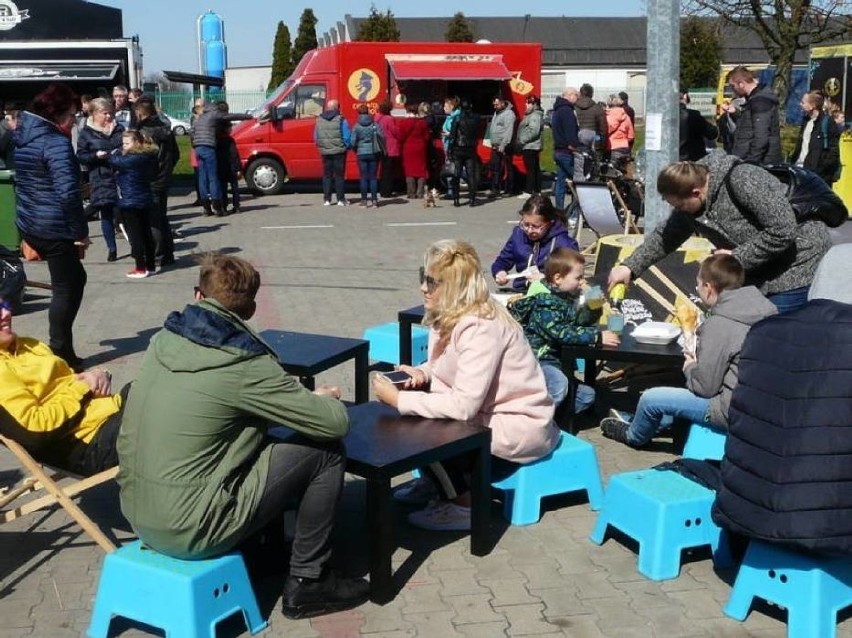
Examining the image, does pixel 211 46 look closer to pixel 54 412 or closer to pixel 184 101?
pixel 184 101

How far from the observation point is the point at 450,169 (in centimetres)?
1812

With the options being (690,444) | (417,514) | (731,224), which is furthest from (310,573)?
(731,224)

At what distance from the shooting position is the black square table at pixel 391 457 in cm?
404

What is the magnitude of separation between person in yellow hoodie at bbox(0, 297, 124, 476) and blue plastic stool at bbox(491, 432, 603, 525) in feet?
5.64

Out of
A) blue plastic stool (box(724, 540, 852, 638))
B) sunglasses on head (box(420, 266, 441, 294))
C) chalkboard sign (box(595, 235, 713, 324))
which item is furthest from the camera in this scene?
chalkboard sign (box(595, 235, 713, 324))

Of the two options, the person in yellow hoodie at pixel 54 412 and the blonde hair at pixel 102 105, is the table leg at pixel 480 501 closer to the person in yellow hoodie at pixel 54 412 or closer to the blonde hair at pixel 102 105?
the person in yellow hoodie at pixel 54 412

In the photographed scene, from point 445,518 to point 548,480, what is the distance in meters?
0.49

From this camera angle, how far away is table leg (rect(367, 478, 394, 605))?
4.02 meters

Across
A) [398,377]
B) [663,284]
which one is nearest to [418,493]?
[398,377]

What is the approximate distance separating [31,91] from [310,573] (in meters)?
17.8

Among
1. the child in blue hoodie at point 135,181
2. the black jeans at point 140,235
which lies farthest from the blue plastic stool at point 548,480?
the black jeans at point 140,235

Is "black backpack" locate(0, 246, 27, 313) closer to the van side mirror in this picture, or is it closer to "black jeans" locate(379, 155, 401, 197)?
the van side mirror

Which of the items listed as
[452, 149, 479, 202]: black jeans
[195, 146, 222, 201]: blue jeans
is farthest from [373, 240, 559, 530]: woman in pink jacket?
[452, 149, 479, 202]: black jeans

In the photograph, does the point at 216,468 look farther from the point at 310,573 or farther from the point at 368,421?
the point at 368,421
